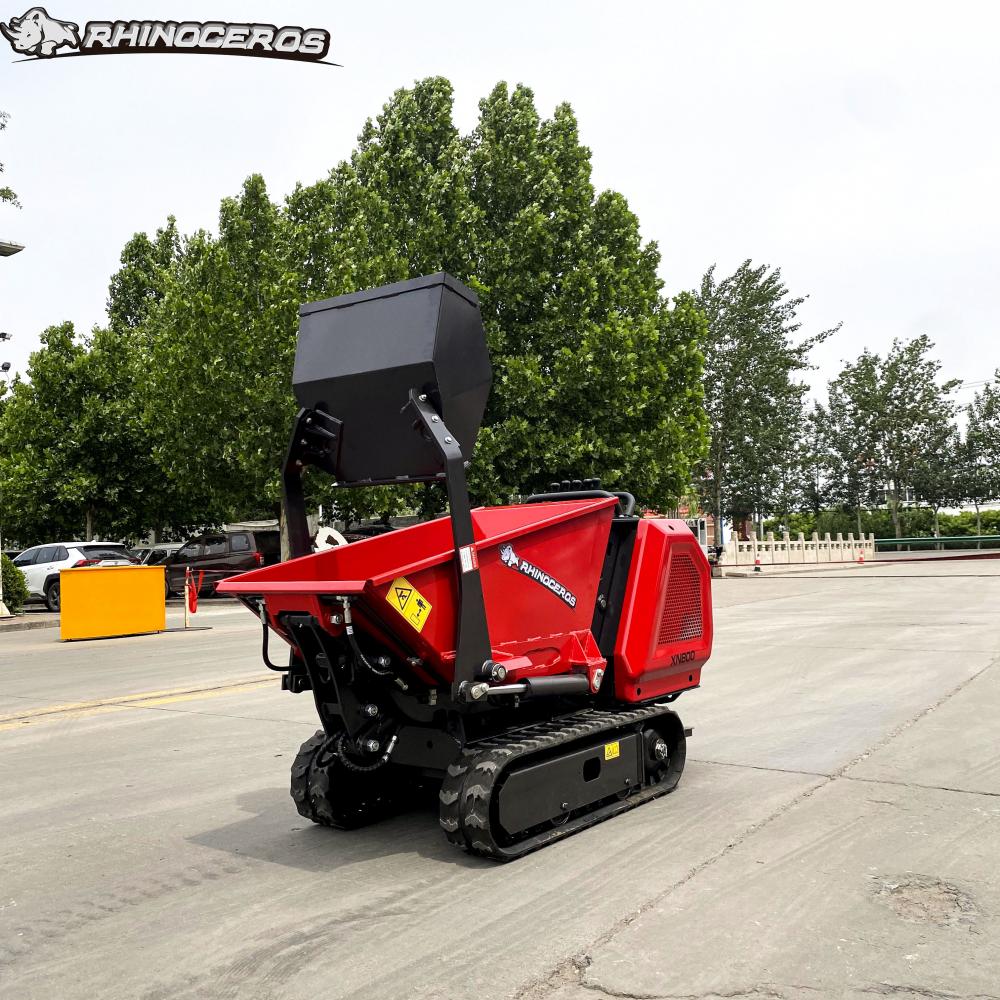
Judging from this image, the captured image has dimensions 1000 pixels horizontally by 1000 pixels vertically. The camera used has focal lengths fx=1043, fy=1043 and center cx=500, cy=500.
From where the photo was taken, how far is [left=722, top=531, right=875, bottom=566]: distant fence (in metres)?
43.6

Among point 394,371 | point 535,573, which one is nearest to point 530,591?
point 535,573

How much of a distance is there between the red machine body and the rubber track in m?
0.30

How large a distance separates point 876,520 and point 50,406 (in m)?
54.5

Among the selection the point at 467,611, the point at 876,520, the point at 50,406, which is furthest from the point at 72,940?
the point at 876,520

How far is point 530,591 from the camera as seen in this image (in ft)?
17.0

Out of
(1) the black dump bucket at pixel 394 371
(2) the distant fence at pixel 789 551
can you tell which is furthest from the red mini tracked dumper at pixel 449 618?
(2) the distant fence at pixel 789 551

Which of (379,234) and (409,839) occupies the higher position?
(379,234)

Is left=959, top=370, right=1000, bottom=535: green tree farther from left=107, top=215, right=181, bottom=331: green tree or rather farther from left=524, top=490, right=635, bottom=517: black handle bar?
left=524, top=490, right=635, bottom=517: black handle bar

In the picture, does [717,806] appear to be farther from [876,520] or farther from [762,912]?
[876,520]

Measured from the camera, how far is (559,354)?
103ft

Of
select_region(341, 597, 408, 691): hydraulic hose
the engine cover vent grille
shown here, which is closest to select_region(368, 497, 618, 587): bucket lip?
select_region(341, 597, 408, 691): hydraulic hose

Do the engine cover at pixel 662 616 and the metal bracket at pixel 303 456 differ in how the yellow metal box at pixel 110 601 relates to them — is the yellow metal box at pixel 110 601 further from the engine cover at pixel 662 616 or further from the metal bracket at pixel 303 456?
the engine cover at pixel 662 616

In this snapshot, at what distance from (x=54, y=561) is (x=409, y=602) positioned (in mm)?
25068

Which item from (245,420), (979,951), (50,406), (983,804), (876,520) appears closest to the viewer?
(979,951)
